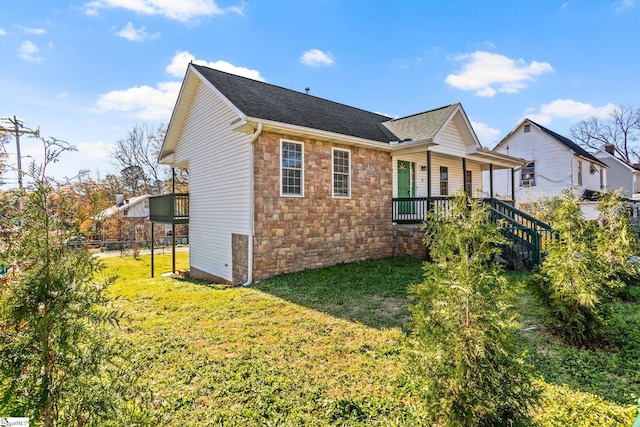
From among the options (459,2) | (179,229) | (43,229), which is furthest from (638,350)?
(179,229)

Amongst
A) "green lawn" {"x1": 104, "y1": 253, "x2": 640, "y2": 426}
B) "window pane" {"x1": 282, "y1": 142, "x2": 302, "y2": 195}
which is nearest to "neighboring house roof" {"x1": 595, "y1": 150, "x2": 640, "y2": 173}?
"green lawn" {"x1": 104, "y1": 253, "x2": 640, "y2": 426}

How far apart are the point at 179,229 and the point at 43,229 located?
29526 mm

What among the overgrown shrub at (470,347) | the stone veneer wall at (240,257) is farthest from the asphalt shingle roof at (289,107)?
the overgrown shrub at (470,347)

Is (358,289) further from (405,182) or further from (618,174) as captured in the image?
(618,174)

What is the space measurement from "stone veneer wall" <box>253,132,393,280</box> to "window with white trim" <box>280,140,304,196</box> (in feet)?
0.46

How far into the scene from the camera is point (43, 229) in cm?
194

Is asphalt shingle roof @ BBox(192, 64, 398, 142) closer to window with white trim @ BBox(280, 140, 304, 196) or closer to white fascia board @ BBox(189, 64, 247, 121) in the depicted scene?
white fascia board @ BBox(189, 64, 247, 121)

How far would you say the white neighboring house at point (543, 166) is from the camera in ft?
67.1

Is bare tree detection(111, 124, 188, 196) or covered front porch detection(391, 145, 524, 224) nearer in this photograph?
covered front porch detection(391, 145, 524, 224)

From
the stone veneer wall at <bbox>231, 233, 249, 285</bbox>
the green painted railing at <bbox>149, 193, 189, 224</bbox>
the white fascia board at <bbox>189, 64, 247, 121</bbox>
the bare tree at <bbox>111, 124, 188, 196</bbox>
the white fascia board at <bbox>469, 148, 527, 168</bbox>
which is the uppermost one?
the bare tree at <bbox>111, 124, 188, 196</bbox>

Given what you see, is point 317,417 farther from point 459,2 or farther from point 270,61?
point 270,61

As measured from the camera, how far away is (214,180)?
10672 mm

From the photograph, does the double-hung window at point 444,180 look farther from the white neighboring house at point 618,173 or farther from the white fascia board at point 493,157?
the white neighboring house at point 618,173

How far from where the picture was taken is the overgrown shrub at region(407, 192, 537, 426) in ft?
6.87
